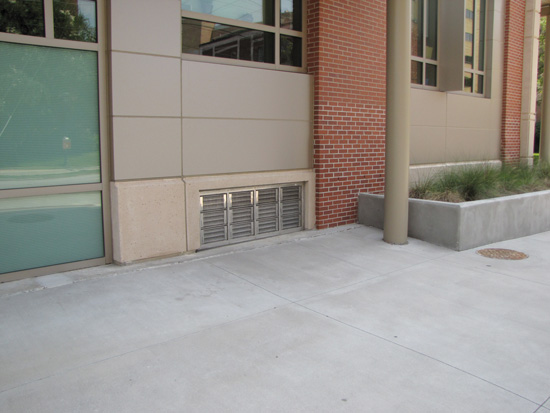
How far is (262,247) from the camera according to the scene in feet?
22.2

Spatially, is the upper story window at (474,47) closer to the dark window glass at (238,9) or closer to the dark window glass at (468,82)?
the dark window glass at (468,82)

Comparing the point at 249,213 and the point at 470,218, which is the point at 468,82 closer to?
the point at 470,218

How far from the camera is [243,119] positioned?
22.5 ft

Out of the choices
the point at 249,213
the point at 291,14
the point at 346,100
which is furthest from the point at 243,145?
the point at 291,14

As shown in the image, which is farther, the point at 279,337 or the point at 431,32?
the point at 431,32

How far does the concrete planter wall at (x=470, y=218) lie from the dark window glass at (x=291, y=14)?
2.90 meters

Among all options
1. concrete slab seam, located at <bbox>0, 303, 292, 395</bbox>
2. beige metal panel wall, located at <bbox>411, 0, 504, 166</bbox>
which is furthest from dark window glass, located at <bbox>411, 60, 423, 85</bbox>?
concrete slab seam, located at <bbox>0, 303, 292, 395</bbox>

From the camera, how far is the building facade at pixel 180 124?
17.0ft

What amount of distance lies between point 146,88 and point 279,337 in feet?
11.2

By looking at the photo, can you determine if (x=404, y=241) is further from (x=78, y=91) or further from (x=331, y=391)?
(x=78, y=91)

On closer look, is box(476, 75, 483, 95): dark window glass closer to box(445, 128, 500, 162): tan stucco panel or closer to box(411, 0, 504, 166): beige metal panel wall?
box(411, 0, 504, 166): beige metal panel wall

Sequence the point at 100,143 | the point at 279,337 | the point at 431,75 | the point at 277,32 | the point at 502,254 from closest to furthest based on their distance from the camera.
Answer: the point at 279,337
the point at 100,143
the point at 502,254
the point at 277,32
the point at 431,75

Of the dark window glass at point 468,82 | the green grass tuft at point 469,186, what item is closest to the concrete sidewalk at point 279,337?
the green grass tuft at point 469,186

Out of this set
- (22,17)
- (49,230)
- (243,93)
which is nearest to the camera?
(22,17)
